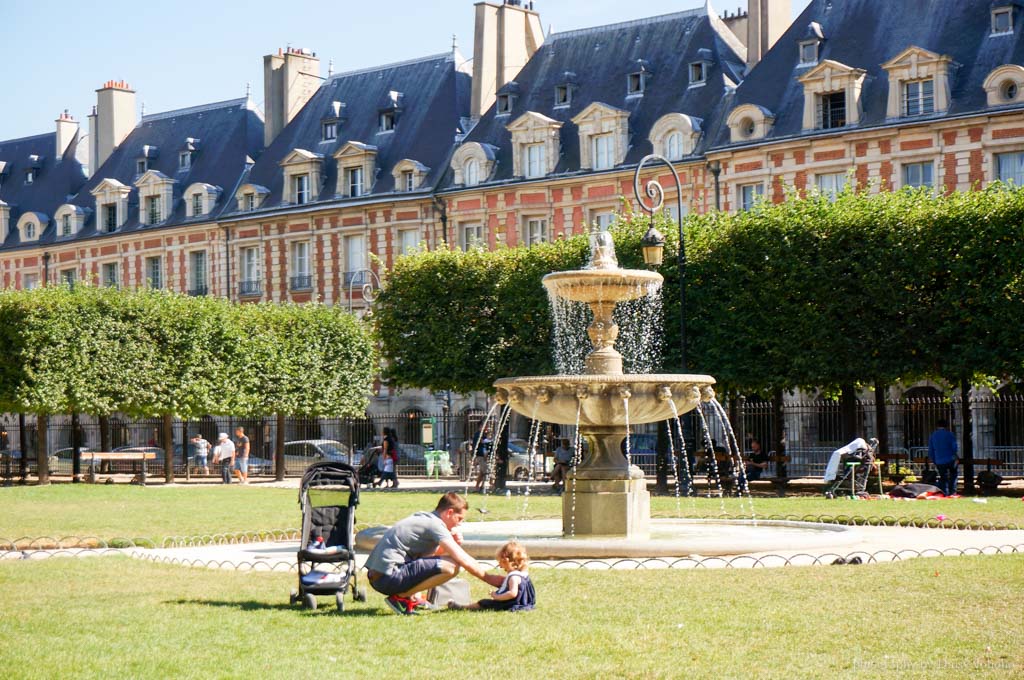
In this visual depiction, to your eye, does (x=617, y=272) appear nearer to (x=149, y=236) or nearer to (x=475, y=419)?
(x=475, y=419)

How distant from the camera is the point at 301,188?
5203 cm

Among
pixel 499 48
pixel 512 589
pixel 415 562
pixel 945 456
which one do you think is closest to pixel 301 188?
pixel 499 48

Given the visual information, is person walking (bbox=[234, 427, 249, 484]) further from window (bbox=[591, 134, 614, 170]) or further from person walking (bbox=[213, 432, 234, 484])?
window (bbox=[591, 134, 614, 170])

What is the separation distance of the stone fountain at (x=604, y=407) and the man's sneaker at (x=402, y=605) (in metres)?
4.42

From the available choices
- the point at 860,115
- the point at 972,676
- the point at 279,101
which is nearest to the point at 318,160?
the point at 279,101

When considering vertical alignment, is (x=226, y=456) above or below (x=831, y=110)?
below

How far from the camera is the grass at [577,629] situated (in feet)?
28.6

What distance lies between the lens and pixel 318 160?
51.2 meters

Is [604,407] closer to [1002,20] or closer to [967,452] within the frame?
[967,452]

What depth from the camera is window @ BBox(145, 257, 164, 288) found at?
2194 inches

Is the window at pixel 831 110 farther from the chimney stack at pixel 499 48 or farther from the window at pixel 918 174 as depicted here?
the chimney stack at pixel 499 48

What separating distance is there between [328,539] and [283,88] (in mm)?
44657

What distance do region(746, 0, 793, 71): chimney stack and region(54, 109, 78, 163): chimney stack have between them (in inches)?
1263

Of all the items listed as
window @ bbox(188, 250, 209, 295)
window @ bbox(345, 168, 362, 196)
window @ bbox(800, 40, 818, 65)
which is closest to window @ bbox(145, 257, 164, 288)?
window @ bbox(188, 250, 209, 295)
